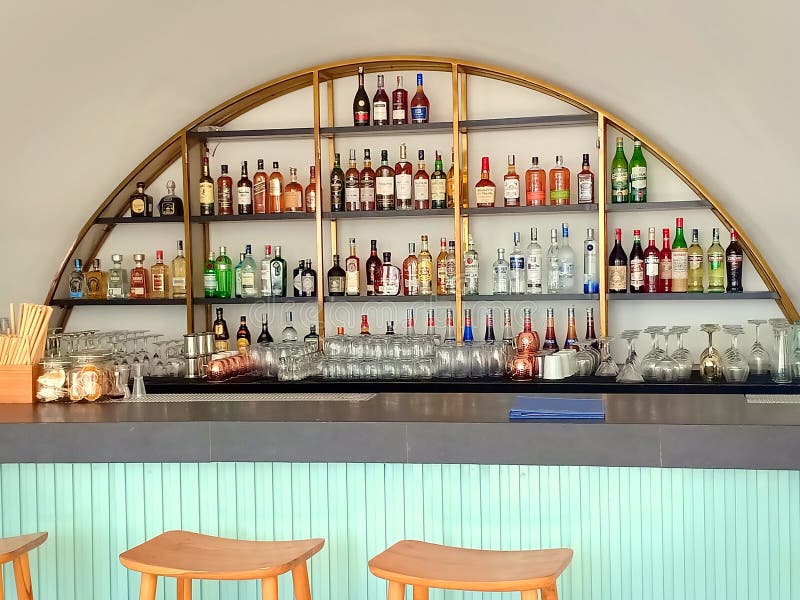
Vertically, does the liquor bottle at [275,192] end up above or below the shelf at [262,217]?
above

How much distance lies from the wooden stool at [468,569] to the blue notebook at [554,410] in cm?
36

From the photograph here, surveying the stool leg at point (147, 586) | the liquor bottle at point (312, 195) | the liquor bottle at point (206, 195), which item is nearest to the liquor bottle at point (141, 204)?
the liquor bottle at point (206, 195)

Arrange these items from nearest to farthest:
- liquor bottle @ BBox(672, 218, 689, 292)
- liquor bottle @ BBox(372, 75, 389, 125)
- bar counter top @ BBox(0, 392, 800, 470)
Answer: bar counter top @ BBox(0, 392, 800, 470)
liquor bottle @ BBox(672, 218, 689, 292)
liquor bottle @ BBox(372, 75, 389, 125)

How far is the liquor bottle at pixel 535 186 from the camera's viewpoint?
3975 millimetres

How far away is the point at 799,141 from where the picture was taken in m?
3.70

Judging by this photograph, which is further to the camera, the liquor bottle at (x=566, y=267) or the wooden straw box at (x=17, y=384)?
the liquor bottle at (x=566, y=267)

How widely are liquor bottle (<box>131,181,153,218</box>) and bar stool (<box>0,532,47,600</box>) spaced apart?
224cm

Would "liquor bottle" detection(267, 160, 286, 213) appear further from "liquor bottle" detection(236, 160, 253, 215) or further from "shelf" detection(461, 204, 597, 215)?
"shelf" detection(461, 204, 597, 215)

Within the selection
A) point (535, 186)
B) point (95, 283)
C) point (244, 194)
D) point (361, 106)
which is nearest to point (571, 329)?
point (535, 186)

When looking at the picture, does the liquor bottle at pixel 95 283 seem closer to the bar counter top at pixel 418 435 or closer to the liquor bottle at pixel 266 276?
the liquor bottle at pixel 266 276

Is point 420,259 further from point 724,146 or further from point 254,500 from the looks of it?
point 254,500

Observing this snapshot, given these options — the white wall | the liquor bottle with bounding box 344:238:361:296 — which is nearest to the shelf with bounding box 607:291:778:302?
the white wall

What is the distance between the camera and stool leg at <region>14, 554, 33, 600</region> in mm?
2223

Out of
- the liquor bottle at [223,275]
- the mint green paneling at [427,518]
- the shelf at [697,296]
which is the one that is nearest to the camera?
the mint green paneling at [427,518]
